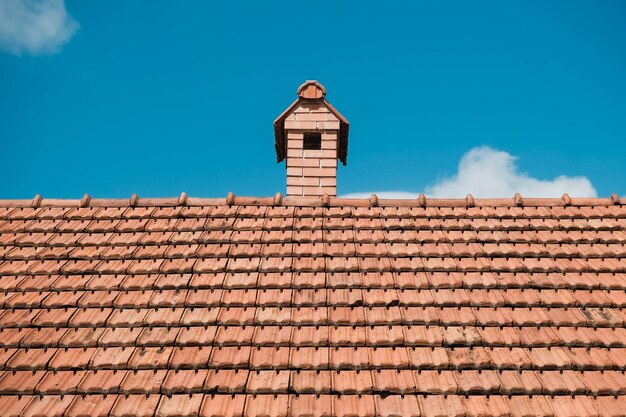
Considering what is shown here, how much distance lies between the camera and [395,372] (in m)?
4.18

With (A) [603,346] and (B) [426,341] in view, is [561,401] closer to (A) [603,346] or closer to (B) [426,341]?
(A) [603,346]

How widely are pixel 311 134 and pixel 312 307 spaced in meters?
4.00

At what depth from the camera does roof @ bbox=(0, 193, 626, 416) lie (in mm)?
4023

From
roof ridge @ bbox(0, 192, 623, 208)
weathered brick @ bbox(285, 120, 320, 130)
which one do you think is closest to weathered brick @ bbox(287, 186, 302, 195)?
roof ridge @ bbox(0, 192, 623, 208)

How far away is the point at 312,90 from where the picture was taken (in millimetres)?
7621

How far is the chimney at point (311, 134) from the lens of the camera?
750 cm

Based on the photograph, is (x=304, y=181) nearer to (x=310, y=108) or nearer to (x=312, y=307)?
(x=310, y=108)

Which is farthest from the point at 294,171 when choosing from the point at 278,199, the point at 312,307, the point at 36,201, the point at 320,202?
the point at 36,201

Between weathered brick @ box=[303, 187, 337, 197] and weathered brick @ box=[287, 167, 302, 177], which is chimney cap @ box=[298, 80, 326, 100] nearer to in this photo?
weathered brick @ box=[287, 167, 302, 177]

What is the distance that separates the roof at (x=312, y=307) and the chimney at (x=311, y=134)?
1103 millimetres

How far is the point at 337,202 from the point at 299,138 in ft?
6.23

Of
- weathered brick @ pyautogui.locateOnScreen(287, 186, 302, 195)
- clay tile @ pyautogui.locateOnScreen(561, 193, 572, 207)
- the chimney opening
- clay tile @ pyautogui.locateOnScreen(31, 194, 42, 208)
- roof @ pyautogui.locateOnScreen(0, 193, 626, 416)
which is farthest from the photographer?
the chimney opening

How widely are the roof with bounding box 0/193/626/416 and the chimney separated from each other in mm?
1103

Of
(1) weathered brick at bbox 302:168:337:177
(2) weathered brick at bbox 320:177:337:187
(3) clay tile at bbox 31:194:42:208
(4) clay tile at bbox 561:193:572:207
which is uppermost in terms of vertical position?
(1) weathered brick at bbox 302:168:337:177
